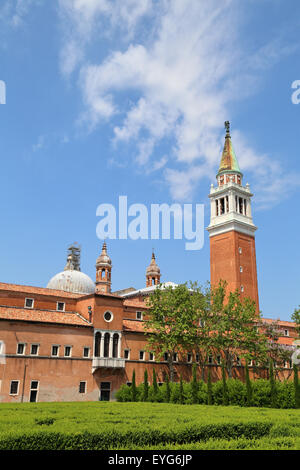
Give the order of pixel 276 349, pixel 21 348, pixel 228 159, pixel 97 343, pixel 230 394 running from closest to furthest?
pixel 230 394 → pixel 21 348 → pixel 97 343 → pixel 276 349 → pixel 228 159

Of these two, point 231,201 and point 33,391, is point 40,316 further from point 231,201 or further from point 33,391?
point 231,201

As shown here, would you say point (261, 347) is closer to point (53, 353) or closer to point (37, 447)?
point (53, 353)

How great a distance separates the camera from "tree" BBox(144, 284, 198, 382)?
136 feet

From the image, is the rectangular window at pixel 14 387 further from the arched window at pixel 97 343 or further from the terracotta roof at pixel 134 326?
the terracotta roof at pixel 134 326

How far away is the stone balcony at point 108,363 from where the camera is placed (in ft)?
125

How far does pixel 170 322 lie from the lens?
42.3 metres

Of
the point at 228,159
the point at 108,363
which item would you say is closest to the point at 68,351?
the point at 108,363

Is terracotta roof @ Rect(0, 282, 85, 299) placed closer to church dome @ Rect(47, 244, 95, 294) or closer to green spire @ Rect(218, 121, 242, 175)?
church dome @ Rect(47, 244, 95, 294)

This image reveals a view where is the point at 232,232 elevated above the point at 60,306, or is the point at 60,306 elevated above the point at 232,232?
the point at 232,232

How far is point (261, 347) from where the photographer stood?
150ft

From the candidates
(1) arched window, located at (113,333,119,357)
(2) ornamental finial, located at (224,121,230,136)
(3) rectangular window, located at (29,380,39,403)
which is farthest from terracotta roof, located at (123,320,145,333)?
(2) ornamental finial, located at (224,121,230,136)

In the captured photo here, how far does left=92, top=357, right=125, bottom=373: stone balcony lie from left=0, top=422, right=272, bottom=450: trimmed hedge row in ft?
82.5

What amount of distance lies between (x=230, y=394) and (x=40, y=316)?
17.3 metres

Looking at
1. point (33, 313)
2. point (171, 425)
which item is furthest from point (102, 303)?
point (171, 425)
